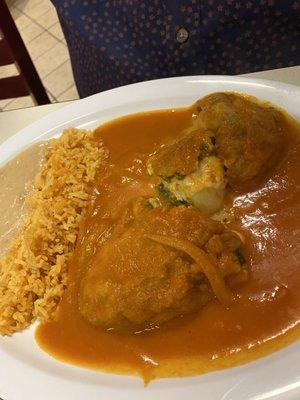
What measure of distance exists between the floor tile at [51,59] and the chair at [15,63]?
1.29 meters

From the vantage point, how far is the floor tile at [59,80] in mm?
3523

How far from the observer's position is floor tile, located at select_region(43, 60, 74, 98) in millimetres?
3523

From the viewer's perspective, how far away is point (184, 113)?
5.60 ft

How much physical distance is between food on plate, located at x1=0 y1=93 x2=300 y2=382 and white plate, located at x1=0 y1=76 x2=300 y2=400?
3 centimetres

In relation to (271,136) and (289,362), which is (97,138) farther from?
(289,362)

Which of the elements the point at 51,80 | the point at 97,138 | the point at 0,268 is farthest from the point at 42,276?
the point at 51,80

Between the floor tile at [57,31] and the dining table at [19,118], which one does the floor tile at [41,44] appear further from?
the dining table at [19,118]

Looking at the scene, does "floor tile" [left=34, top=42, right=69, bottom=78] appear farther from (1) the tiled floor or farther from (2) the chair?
(2) the chair

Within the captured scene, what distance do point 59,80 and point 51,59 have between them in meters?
0.29

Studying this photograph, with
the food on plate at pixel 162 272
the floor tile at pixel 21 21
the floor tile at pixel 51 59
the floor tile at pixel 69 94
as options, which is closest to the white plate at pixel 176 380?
the food on plate at pixel 162 272

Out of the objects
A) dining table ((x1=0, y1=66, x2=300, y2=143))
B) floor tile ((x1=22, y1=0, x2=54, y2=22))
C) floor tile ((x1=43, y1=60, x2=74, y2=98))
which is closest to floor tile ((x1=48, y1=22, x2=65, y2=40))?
floor tile ((x1=22, y1=0, x2=54, y2=22))

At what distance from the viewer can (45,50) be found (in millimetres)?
3824

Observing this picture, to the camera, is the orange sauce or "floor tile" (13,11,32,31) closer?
the orange sauce

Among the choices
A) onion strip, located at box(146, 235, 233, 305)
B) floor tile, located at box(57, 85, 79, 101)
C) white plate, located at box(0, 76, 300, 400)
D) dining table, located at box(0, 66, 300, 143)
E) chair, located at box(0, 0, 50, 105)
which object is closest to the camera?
white plate, located at box(0, 76, 300, 400)
